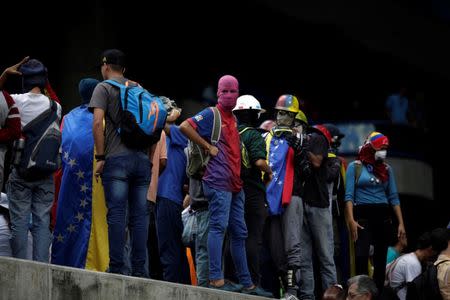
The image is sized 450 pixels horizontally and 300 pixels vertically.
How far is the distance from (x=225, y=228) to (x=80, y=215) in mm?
1401

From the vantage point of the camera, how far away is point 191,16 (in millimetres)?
28062

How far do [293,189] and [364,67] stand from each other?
1709 centimetres


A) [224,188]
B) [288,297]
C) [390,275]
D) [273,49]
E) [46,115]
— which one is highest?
[273,49]

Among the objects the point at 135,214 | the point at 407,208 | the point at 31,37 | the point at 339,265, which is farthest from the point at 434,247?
the point at 31,37

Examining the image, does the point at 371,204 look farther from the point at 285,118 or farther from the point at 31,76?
the point at 31,76

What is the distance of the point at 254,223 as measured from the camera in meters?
13.7

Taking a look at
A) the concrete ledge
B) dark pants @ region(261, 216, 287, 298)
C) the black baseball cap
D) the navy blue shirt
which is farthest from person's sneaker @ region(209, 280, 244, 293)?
the black baseball cap

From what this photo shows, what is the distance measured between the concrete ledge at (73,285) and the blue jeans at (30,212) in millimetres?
935

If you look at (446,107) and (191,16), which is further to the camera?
(446,107)

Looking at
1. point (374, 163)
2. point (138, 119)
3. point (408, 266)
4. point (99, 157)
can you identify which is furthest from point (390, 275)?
point (99, 157)

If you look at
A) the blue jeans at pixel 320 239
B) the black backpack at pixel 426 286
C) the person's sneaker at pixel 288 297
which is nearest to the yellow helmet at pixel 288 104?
the blue jeans at pixel 320 239

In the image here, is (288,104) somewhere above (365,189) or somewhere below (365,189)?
above

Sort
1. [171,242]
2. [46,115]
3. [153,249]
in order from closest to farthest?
[46,115] < [171,242] < [153,249]

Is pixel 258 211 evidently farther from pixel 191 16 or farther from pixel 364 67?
pixel 364 67
